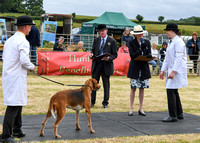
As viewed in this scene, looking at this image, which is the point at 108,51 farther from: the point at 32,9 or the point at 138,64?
the point at 32,9

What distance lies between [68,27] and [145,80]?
68.6 ft

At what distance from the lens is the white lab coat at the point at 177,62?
6.97 meters

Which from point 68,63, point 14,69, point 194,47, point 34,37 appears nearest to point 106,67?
point 14,69

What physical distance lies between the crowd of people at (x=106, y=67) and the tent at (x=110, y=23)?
18.6m

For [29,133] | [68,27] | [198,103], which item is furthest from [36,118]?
[68,27]

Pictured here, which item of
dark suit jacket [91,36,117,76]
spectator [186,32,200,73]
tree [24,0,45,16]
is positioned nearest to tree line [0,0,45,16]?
tree [24,0,45,16]

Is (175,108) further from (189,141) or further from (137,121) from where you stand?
(189,141)

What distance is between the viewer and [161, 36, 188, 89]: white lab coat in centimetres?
697

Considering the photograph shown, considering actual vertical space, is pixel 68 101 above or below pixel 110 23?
below

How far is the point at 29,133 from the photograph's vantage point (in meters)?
5.80

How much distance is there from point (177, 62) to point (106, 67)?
7.31 ft

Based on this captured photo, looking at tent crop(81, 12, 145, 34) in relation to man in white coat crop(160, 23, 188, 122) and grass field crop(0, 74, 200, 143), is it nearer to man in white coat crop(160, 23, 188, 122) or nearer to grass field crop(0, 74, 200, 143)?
grass field crop(0, 74, 200, 143)

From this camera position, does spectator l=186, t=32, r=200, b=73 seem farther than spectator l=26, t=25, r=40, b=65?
Yes

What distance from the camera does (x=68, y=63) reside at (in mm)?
15977
